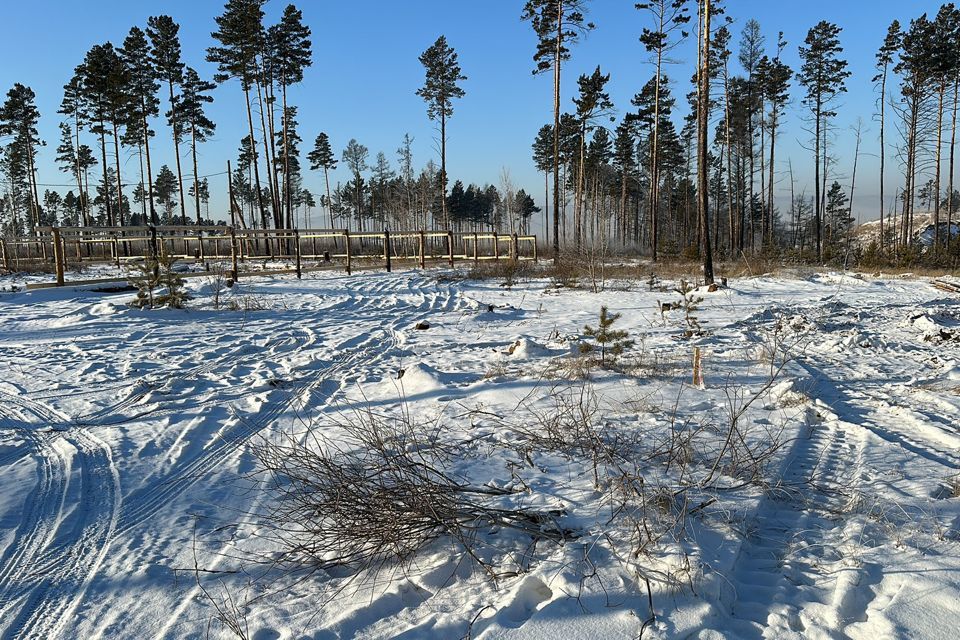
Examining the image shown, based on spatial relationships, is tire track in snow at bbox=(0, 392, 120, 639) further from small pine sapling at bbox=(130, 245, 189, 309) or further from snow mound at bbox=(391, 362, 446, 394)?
small pine sapling at bbox=(130, 245, 189, 309)

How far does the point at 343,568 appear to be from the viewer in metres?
2.55

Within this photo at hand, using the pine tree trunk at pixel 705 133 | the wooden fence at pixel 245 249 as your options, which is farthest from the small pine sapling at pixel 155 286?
the pine tree trunk at pixel 705 133

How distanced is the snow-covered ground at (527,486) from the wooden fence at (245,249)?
833cm

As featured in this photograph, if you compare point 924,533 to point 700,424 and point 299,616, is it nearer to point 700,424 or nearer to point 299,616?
point 700,424

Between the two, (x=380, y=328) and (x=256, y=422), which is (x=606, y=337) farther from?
(x=380, y=328)

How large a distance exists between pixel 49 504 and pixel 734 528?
12.6ft

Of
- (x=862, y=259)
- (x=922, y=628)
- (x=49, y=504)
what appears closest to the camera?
(x=922, y=628)

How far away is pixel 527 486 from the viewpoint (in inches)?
126

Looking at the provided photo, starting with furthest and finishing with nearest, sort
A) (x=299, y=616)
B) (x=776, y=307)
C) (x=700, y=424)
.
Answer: (x=776, y=307) → (x=700, y=424) → (x=299, y=616)

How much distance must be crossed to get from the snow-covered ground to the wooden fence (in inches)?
328

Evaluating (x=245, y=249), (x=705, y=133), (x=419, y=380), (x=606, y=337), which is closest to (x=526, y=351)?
(x=606, y=337)

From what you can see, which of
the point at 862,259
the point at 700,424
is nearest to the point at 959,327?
the point at 700,424

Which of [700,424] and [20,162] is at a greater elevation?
[20,162]

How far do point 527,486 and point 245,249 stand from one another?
3095 centimetres
